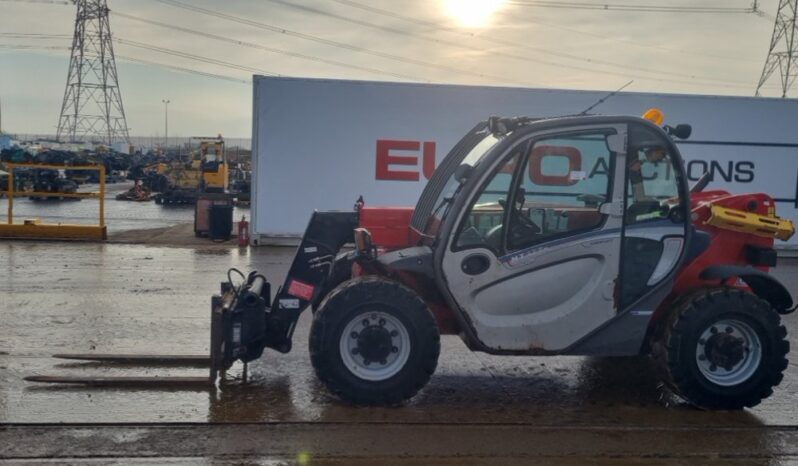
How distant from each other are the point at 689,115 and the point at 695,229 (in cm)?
1109

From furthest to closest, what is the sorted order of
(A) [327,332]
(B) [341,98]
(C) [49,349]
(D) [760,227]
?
(B) [341,98], (C) [49,349], (D) [760,227], (A) [327,332]

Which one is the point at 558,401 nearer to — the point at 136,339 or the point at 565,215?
the point at 565,215

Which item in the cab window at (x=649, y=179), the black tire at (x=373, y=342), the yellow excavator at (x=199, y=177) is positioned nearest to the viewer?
the black tire at (x=373, y=342)

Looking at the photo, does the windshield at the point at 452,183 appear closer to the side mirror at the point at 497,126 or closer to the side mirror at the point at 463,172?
the side mirror at the point at 497,126

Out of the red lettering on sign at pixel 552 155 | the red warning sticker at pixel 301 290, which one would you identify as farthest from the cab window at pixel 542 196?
the red warning sticker at pixel 301 290

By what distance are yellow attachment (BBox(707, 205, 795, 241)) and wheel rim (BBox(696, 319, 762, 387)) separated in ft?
2.46

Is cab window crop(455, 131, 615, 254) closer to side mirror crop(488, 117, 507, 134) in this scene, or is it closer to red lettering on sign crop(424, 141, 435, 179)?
side mirror crop(488, 117, 507, 134)

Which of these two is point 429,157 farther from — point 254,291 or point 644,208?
point 644,208

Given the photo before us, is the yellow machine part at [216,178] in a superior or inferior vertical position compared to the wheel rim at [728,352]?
superior

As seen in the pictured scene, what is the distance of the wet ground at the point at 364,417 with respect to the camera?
5.22 m

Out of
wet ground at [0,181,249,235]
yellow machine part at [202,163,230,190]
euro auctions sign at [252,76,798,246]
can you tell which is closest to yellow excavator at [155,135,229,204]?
yellow machine part at [202,163,230,190]

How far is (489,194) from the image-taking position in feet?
20.0

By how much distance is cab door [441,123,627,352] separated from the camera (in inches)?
237

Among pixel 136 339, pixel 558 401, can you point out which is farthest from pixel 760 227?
pixel 136 339
